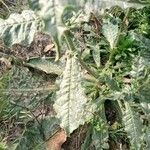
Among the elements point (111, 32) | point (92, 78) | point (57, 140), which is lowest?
point (57, 140)

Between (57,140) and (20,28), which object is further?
(57,140)

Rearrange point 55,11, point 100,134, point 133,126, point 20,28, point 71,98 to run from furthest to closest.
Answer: point 100,134, point 133,126, point 71,98, point 20,28, point 55,11

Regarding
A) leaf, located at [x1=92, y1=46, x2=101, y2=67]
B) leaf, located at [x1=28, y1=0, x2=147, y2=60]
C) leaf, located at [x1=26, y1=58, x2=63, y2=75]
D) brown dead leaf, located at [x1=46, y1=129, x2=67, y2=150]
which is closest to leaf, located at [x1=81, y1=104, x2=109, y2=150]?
brown dead leaf, located at [x1=46, y1=129, x2=67, y2=150]

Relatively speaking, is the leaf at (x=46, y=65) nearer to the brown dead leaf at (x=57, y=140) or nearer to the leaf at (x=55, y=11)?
the brown dead leaf at (x=57, y=140)

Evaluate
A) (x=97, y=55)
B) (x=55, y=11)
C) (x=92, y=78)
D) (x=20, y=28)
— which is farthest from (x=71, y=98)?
(x=55, y=11)

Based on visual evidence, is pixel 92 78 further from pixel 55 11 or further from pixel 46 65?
pixel 55 11
